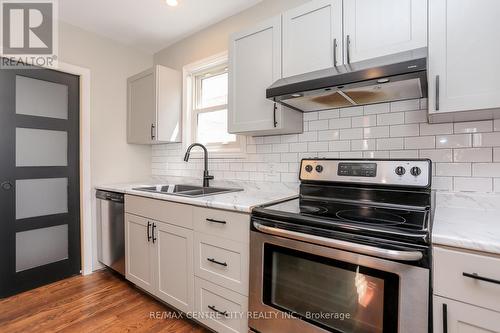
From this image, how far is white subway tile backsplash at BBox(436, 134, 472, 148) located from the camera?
139 cm

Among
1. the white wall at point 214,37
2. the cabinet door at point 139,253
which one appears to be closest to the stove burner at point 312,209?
the cabinet door at point 139,253

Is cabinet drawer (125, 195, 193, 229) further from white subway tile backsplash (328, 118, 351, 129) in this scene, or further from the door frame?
white subway tile backsplash (328, 118, 351, 129)

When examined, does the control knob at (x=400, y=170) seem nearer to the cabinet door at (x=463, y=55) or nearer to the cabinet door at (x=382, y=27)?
the cabinet door at (x=463, y=55)

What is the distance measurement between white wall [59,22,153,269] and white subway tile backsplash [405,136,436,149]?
276cm

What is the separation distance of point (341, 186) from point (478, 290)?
84 cm

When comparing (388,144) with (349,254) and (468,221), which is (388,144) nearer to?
(468,221)

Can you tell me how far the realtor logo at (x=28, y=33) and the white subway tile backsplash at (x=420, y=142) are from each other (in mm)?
2932

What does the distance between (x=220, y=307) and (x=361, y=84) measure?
4.84 feet

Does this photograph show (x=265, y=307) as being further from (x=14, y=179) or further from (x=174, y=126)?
(x=14, y=179)

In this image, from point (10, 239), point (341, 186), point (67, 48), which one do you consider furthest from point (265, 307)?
point (67, 48)

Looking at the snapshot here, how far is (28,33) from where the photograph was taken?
7.39ft

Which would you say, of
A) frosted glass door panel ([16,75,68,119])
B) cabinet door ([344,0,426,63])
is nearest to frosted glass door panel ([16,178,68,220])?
frosted glass door panel ([16,75,68,119])

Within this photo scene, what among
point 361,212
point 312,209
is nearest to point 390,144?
point 361,212

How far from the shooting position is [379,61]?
4.16ft
